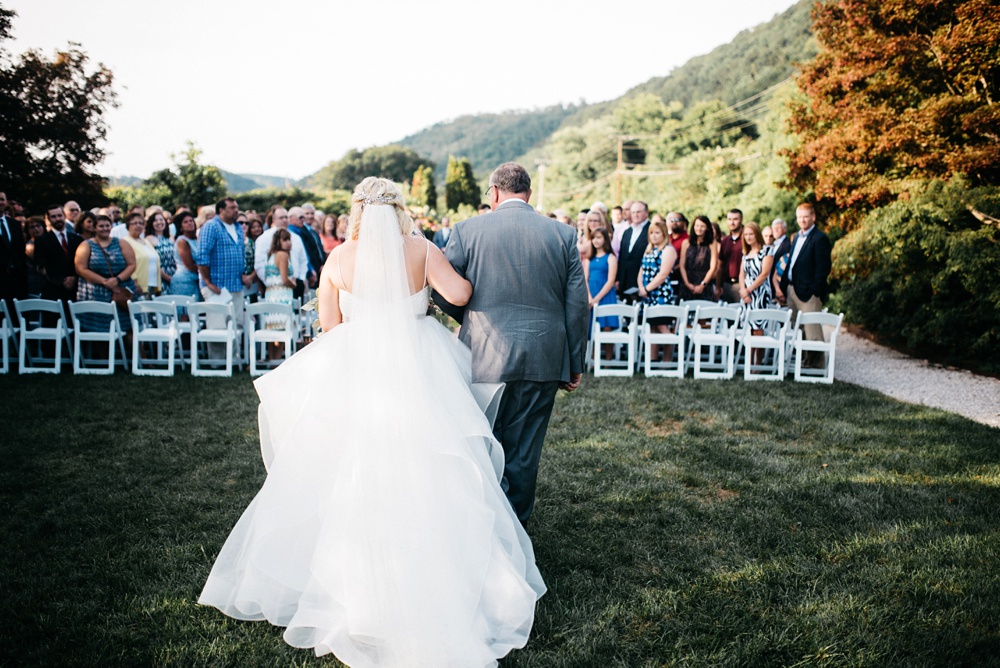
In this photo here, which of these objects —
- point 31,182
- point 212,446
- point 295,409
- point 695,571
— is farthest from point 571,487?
point 31,182

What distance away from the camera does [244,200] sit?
132ft

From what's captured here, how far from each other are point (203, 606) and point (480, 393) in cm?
168

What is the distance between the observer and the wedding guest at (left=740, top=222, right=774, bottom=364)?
930cm

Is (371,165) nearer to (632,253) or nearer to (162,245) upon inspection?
(162,245)

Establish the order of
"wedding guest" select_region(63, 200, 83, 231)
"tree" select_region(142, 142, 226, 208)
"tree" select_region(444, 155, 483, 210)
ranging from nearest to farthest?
1. "wedding guest" select_region(63, 200, 83, 231)
2. "tree" select_region(142, 142, 226, 208)
3. "tree" select_region(444, 155, 483, 210)

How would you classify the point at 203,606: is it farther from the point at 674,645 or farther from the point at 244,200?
the point at 244,200

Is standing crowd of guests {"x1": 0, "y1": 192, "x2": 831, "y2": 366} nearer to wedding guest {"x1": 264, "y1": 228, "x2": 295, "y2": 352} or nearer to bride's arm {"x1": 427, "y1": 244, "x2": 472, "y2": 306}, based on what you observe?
wedding guest {"x1": 264, "y1": 228, "x2": 295, "y2": 352}

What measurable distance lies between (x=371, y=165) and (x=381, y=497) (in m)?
101

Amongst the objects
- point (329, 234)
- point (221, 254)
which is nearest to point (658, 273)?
point (329, 234)

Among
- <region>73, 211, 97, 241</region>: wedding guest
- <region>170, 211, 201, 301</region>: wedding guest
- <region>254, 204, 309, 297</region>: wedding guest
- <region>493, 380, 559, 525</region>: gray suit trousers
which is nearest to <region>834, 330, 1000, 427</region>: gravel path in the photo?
<region>493, 380, 559, 525</region>: gray suit trousers

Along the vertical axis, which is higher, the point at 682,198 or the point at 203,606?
the point at 682,198

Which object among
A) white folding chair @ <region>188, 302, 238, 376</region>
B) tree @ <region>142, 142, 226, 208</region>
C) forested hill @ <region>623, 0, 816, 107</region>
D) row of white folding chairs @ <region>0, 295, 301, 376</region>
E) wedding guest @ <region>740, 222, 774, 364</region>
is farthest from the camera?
forested hill @ <region>623, 0, 816, 107</region>

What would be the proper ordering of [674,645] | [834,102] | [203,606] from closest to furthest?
[674,645]
[203,606]
[834,102]

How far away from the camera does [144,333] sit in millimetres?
8328
